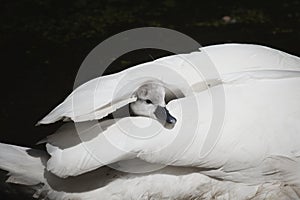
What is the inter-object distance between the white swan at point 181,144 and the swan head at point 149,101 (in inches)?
0.5

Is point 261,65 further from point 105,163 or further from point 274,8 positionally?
point 274,8

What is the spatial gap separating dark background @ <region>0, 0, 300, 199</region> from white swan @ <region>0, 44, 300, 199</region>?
3.90 ft

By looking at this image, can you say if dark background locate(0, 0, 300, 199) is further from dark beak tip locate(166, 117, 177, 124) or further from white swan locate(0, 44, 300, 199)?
dark beak tip locate(166, 117, 177, 124)

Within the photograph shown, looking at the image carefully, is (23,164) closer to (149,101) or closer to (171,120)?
(149,101)

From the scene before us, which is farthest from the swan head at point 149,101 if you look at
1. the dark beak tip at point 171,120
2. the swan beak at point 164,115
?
the dark beak tip at point 171,120

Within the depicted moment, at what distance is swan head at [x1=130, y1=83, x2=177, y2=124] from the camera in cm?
281

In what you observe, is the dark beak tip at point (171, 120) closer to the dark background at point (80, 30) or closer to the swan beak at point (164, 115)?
the swan beak at point (164, 115)

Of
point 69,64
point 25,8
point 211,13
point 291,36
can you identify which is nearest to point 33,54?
point 69,64

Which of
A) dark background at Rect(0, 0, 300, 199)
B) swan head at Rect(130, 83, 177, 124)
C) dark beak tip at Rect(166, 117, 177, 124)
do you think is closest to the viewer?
dark beak tip at Rect(166, 117, 177, 124)

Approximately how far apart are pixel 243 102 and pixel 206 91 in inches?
6.1

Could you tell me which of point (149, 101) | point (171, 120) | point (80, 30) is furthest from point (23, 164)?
point (80, 30)

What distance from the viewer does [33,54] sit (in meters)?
4.73

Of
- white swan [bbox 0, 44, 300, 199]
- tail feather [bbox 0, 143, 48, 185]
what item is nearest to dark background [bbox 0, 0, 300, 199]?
tail feather [bbox 0, 143, 48, 185]

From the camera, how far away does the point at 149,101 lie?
2857 millimetres
